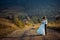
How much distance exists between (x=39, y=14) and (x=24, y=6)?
22.0 inches

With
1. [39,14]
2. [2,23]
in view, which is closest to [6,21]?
[2,23]

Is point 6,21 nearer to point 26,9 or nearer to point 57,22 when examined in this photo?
point 26,9

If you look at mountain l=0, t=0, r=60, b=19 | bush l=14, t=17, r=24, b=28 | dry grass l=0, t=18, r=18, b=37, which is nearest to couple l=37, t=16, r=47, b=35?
mountain l=0, t=0, r=60, b=19

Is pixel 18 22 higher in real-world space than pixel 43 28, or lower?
higher

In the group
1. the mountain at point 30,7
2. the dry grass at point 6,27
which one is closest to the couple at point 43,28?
the mountain at point 30,7

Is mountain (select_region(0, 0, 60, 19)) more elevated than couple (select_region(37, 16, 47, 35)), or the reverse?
mountain (select_region(0, 0, 60, 19))

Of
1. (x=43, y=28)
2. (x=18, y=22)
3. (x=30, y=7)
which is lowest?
(x=43, y=28)

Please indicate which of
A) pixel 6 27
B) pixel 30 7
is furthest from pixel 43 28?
pixel 6 27

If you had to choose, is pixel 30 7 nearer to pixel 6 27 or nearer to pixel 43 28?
pixel 43 28

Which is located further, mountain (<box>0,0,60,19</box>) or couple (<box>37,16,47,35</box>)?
mountain (<box>0,0,60,19</box>)

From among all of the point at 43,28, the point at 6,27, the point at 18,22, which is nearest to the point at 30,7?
the point at 18,22

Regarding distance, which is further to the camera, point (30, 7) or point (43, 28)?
point (30, 7)

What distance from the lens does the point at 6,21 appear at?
5.51 m

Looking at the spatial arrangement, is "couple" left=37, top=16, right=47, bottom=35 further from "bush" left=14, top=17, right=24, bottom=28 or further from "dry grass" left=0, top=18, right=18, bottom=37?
"dry grass" left=0, top=18, right=18, bottom=37
